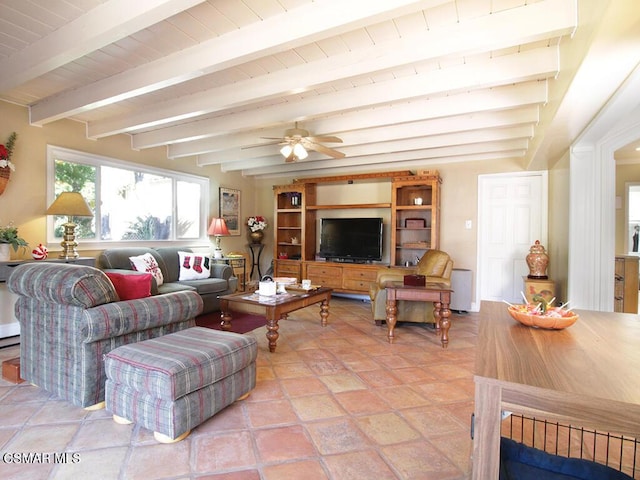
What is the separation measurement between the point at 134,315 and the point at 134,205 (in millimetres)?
3225

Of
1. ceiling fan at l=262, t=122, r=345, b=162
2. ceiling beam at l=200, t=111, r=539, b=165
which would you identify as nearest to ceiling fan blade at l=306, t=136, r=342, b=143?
ceiling fan at l=262, t=122, r=345, b=162

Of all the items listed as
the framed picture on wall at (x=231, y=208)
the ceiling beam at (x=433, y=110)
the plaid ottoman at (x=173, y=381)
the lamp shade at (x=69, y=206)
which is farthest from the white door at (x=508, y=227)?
the lamp shade at (x=69, y=206)

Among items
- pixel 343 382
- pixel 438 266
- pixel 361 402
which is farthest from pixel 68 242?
pixel 438 266

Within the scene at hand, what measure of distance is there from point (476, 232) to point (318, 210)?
2734mm

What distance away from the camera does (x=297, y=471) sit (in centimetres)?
159

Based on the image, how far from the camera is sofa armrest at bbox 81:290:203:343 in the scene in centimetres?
197

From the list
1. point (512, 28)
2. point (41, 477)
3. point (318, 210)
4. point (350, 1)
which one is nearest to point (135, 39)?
point (350, 1)

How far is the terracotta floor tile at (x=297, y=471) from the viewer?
5.08ft

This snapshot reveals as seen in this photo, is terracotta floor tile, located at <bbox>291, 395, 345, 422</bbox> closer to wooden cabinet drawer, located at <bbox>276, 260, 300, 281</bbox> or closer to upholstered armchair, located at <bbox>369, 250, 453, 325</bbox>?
upholstered armchair, located at <bbox>369, 250, 453, 325</bbox>

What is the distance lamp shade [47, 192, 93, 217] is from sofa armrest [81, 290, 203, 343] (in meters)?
1.99

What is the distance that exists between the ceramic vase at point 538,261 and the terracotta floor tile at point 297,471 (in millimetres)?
3978

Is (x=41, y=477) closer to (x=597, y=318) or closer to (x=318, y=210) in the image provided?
(x=597, y=318)

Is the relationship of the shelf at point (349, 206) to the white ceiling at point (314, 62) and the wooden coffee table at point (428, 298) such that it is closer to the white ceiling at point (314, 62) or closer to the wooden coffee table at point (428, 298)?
the white ceiling at point (314, 62)

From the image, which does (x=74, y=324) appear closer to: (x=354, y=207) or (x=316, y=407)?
(x=316, y=407)
